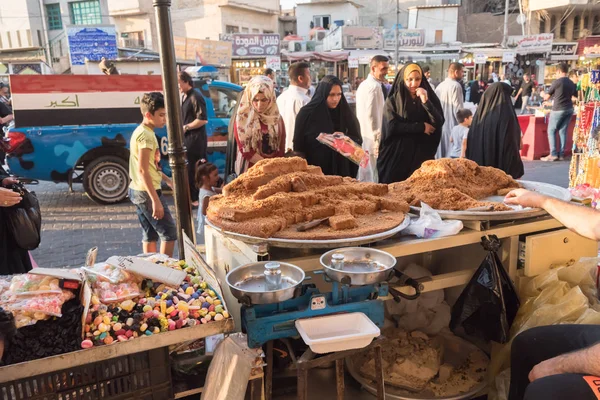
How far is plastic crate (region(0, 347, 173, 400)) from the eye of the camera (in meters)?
1.68

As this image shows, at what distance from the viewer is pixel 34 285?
187 cm

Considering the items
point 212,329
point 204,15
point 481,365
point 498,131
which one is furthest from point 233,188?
point 204,15

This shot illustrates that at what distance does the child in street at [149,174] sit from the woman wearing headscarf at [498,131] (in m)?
3.25

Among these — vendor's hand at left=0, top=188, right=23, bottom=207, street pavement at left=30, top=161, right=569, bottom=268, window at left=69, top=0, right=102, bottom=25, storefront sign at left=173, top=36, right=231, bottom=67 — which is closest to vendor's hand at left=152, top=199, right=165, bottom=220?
vendor's hand at left=0, top=188, right=23, bottom=207

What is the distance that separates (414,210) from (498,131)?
101 inches

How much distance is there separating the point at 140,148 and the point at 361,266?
2480 millimetres

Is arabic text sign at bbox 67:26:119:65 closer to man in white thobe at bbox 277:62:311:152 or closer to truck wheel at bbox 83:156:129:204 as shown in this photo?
truck wheel at bbox 83:156:129:204

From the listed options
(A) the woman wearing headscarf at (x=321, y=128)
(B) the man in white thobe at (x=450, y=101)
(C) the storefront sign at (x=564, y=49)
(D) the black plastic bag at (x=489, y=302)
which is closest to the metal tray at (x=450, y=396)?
(D) the black plastic bag at (x=489, y=302)

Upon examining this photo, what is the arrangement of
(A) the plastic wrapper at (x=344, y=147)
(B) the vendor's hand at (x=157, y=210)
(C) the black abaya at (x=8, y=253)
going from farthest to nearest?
(B) the vendor's hand at (x=157, y=210)
(A) the plastic wrapper at (x=344, y=147)
(C) the black abaya at (x=8, y=253)

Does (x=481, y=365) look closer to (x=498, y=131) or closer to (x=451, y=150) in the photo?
(x=498, y=131)

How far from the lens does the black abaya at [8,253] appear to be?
2.87m

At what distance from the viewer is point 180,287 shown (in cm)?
214

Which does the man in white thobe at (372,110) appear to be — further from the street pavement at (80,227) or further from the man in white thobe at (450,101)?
the street pavement at (80,227)

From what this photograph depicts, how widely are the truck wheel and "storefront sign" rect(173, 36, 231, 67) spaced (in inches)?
586
